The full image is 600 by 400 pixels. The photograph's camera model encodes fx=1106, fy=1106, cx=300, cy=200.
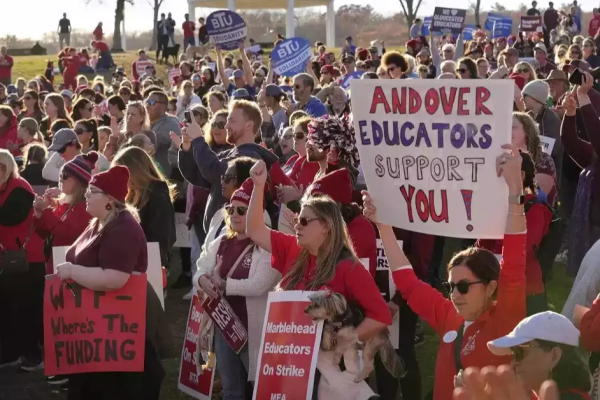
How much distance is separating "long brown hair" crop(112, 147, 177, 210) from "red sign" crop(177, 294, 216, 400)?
114cm

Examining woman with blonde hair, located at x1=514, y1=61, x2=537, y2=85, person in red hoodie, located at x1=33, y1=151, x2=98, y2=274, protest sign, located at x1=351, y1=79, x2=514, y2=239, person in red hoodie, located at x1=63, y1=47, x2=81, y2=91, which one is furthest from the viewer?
person in red hoodie, located at x1=63, y1=47, x2=81, y2=91

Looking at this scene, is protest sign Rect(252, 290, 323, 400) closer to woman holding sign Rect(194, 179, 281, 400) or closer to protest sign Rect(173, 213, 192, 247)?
woman holding sign Rect(194, 179, 281, 400)

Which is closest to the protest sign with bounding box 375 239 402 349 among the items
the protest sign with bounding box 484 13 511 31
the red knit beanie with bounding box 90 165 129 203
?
the red knit beanie with bounding box 90 165 129 203

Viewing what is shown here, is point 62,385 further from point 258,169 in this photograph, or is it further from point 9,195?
point 258,169

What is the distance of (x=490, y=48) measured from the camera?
2294 cm

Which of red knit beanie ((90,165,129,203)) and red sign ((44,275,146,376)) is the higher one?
red knit beanie ((90,165,129,203))

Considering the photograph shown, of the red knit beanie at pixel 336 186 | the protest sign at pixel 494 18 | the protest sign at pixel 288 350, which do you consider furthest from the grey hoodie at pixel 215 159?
the protest sign at pixel 494 18

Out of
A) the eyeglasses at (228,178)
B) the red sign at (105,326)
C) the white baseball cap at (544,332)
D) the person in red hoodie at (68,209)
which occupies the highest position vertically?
the eyeglasses at (228,178)

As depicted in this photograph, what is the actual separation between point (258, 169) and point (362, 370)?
52.7 inches

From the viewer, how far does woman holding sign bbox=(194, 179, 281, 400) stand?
6629 mm

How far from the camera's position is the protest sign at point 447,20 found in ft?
75.2

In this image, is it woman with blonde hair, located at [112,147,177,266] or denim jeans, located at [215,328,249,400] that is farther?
woman with blonde hair, located at [112,147,177,266]

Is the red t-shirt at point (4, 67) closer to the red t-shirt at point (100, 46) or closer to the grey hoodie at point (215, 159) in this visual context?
the red t-shirt at point (100, 46)

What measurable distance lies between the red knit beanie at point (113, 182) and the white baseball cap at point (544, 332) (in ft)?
10.5
